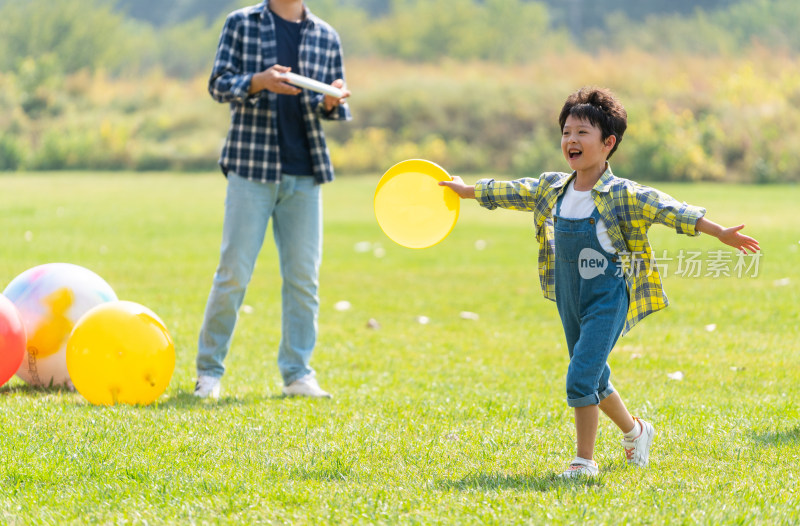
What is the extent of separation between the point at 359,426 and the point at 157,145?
26.4 m

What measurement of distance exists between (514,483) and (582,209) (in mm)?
1129

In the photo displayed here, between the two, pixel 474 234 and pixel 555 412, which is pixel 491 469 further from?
pixel 474 234

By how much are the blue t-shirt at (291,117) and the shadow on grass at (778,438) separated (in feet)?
8.92

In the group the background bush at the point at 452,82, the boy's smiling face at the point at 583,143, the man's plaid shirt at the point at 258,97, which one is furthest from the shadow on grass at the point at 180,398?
Result: the background bush at the point at 452,82

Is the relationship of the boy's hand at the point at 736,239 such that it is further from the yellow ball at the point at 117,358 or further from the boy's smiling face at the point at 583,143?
the yellow ball at the point at 117,358

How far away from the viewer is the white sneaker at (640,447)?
4000 millimetres

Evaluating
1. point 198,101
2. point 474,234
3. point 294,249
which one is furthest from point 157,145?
point 294,249

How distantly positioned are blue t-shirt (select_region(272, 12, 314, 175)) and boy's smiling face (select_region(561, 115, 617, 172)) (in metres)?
1.93

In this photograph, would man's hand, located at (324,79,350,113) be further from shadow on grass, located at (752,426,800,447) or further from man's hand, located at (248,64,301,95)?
shadow on grass, located at (752,426,800,447)

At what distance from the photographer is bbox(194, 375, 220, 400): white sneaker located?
5312 mm

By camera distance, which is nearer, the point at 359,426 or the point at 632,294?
the point at 632,294

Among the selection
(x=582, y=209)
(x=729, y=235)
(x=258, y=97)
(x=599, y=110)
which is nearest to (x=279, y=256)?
(x=258, y=97)

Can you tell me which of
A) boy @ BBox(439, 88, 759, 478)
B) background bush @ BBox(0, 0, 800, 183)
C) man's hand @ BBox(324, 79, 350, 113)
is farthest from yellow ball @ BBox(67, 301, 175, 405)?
background bush @ BBox(0, 0, 800, 183)

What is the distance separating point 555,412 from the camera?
16.5ft
